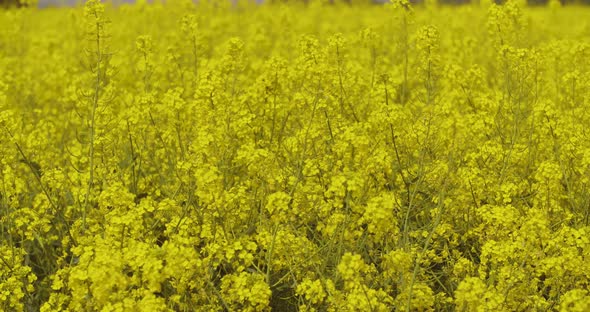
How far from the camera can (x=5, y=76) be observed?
6.97 meters

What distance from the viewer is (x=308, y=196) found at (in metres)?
4.09

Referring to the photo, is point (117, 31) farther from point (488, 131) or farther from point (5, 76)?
point (488, 131)

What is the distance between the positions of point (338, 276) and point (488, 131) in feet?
5.39

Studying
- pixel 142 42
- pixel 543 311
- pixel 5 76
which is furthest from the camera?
pixel 5 76

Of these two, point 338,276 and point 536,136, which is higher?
point 536,136

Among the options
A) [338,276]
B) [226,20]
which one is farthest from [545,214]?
[226,20]

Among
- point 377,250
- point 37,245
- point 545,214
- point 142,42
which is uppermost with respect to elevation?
point 142,42

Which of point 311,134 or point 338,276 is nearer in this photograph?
point 338,276

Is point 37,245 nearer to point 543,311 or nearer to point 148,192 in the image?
point 148,192

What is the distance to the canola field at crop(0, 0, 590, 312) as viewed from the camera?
3475 mm

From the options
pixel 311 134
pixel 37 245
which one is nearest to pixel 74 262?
pixel 37 245

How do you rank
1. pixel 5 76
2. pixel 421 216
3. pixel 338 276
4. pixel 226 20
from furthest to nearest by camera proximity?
pixel 226 20 < pixel 5 76 < pixel 421 216 < pixel 338 276

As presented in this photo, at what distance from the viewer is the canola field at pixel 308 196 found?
11.4 ft

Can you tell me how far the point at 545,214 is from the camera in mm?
3951
